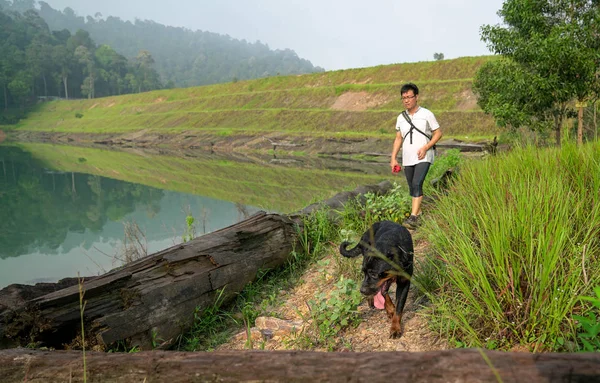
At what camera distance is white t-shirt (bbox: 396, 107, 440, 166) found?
5.50 meters

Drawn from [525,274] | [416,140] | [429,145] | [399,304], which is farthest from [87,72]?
[525,274]

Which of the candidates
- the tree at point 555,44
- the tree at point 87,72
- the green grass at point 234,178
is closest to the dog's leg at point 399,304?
the green grass at point 234,178

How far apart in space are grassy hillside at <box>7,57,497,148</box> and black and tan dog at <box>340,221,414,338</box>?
2751 centimetres

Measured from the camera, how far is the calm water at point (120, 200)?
29.3 feet

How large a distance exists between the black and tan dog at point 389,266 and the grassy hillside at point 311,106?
27512mm

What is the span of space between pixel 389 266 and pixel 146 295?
73.3 inches

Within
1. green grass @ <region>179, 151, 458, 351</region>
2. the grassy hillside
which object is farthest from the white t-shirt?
the grassy hillside

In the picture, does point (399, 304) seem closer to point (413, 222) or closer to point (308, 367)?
point (308, 367)

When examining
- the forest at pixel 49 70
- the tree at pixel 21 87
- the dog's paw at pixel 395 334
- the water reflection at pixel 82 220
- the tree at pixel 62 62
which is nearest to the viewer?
the dog's paw at pixel 395 334

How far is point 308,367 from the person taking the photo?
167cm

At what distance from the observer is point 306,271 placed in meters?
5.25

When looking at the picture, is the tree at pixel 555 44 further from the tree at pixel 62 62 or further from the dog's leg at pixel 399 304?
the tree at pixel 62 62

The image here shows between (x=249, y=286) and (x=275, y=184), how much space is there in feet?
43.5

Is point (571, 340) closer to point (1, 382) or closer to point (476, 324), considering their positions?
point (476, 324)
